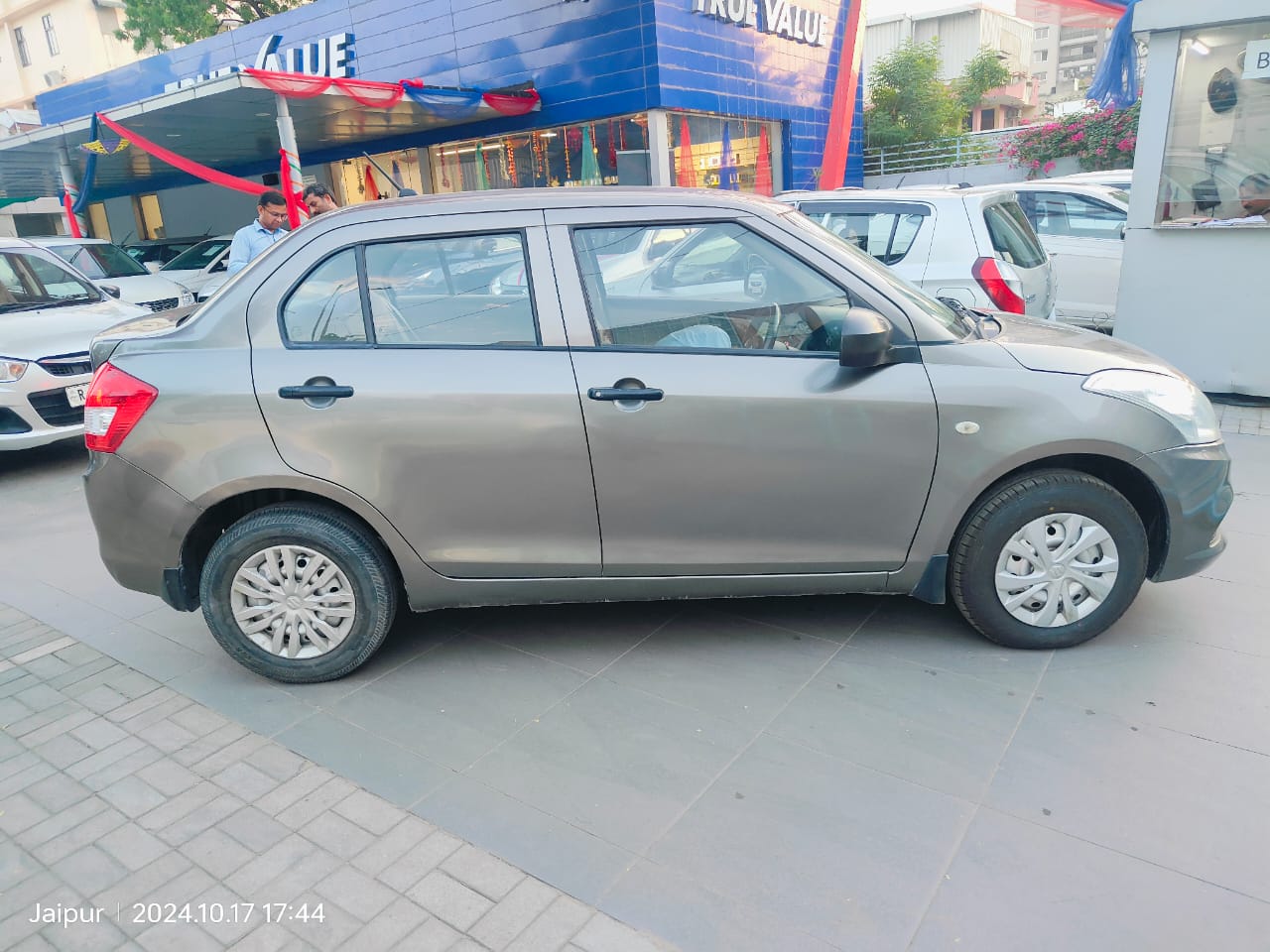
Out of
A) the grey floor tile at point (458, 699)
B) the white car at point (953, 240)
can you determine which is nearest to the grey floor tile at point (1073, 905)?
the grey floor tile at point (458, 699)

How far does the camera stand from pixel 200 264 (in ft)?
49.7

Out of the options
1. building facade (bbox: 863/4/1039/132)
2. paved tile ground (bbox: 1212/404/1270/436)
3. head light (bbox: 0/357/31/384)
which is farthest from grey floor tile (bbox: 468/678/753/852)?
building facade (bbox: 863/4/1039/132)

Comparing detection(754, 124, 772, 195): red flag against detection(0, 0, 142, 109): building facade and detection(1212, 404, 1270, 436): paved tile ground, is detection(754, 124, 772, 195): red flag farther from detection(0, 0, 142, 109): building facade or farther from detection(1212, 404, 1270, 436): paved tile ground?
detection(0, 0, 142, 109): building facade

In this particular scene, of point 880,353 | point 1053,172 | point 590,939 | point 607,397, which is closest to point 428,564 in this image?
point 607,397

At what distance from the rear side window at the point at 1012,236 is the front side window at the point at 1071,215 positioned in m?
2.39

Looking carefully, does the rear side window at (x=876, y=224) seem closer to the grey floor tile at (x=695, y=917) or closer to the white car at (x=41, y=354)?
the grey floor tile at (x=695, y=917)

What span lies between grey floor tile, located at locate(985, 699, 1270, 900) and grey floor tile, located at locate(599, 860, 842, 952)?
0.83m

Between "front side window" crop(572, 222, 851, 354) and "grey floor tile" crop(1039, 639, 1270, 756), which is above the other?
"front side window" crop(572, 222, 851, 354)

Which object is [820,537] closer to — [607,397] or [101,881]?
[607,397]

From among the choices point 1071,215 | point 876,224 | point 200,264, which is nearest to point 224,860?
point 876,224

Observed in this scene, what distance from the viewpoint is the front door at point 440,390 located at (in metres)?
3.26

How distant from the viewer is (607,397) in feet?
10.6

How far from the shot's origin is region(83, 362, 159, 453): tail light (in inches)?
132

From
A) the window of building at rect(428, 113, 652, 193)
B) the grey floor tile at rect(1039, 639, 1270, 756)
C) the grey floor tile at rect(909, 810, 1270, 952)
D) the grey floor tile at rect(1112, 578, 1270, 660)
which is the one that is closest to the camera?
the grey floor tile at rect(909, 810, 1270, 952)
